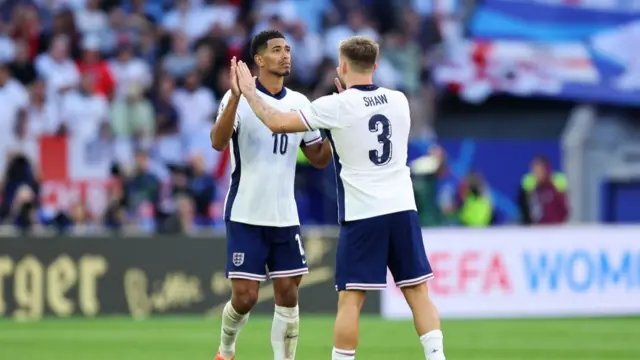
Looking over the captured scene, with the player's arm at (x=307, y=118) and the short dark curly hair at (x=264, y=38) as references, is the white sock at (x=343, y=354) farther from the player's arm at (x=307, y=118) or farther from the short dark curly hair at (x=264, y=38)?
the short dark curly hair at (x=264, y=38)

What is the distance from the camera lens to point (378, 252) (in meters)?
9.31

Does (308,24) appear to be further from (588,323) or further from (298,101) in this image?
(298,101)

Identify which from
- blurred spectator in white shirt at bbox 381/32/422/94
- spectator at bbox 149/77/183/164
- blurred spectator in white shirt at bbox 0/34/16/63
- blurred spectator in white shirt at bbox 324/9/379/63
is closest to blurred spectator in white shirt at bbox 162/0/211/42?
spectator at bbox 149/77/183/164

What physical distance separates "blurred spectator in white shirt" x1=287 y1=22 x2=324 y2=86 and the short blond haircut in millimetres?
12528

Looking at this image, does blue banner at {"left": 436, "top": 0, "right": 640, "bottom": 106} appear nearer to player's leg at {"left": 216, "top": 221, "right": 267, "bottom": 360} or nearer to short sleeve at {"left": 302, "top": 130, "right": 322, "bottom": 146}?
short sleeve at {"left": 302, "top": 130, "right": 322, "bottom": 146}

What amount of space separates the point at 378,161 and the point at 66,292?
31.3 feet

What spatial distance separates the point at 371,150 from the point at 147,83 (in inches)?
493

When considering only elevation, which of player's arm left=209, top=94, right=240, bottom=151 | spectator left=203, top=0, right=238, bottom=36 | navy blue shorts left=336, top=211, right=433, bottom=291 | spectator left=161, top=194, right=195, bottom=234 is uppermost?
spectator left=203, top=0, right=238, bottom=36

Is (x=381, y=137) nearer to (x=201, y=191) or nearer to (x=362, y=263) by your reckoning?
(x=362, y=263)

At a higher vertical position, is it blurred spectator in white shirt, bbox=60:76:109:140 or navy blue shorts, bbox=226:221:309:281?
blurred spectator in white shirt, bbox=60:76:109:140

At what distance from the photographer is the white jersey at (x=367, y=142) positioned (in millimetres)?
9281

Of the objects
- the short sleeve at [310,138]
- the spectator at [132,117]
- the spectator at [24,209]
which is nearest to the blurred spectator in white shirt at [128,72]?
the spectator at [132,117]

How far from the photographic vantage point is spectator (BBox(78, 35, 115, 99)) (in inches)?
827

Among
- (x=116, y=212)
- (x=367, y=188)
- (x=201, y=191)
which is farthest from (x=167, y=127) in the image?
(x=367, y=188)
